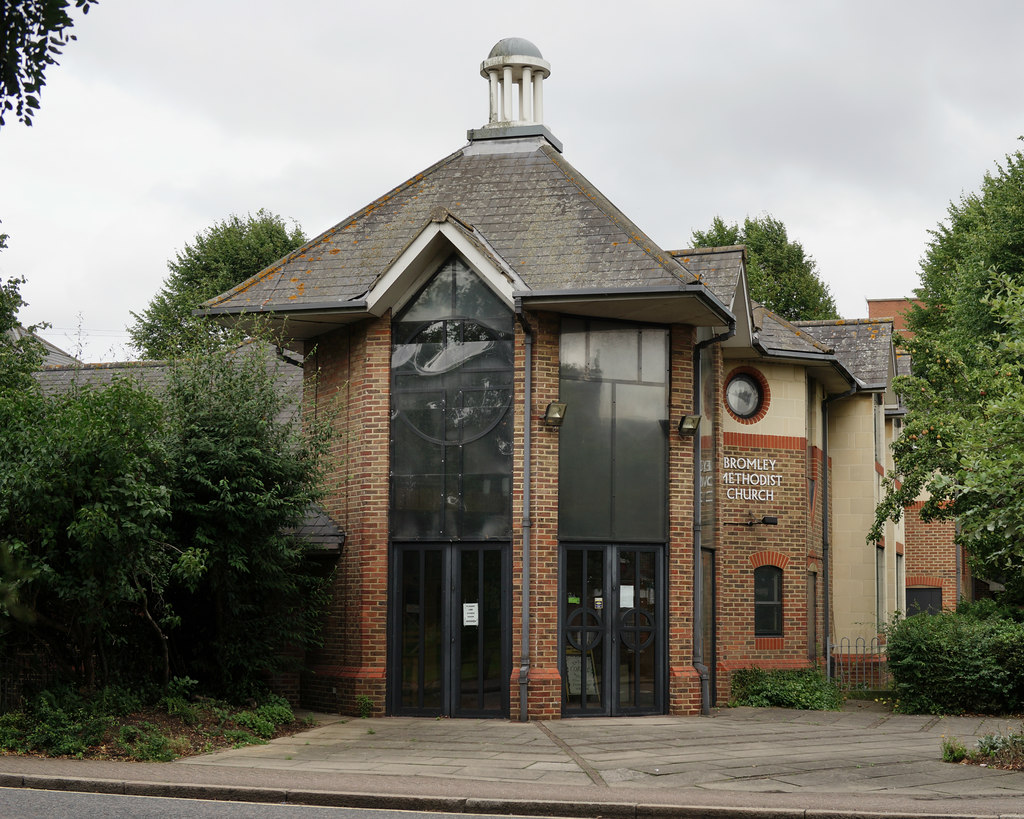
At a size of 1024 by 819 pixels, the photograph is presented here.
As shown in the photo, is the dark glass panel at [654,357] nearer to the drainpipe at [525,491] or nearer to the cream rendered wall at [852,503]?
the drainpipe at [525,491]

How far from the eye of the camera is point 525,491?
624 inches

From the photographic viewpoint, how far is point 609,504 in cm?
1627

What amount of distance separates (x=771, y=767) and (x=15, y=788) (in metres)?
6.91

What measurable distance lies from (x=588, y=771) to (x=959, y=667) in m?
8.36

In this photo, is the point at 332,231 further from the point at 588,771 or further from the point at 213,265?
the point at 213,265

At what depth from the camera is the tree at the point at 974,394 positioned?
1182 cm

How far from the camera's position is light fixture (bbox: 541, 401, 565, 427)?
1576 cm

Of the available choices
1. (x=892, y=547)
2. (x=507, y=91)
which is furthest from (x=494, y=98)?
(x=892, y=547)

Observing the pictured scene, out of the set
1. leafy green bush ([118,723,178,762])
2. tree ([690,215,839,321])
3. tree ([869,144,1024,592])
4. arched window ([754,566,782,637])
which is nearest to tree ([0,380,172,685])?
leafy green bush ([118,723,178,762])

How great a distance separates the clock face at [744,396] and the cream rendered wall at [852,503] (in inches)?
155

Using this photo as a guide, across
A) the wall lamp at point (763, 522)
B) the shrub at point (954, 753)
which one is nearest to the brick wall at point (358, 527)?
the wall lamp at point (763, 522)

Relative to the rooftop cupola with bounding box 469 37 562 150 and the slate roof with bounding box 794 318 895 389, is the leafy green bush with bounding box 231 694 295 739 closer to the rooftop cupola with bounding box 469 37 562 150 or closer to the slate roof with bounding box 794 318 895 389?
the rooftop cupola with bounding box 469 37 562 150

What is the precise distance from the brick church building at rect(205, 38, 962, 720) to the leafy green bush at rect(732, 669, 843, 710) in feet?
8.25

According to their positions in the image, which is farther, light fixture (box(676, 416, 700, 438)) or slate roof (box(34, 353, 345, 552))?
light fixture (box(676, 416, 700, 438))
